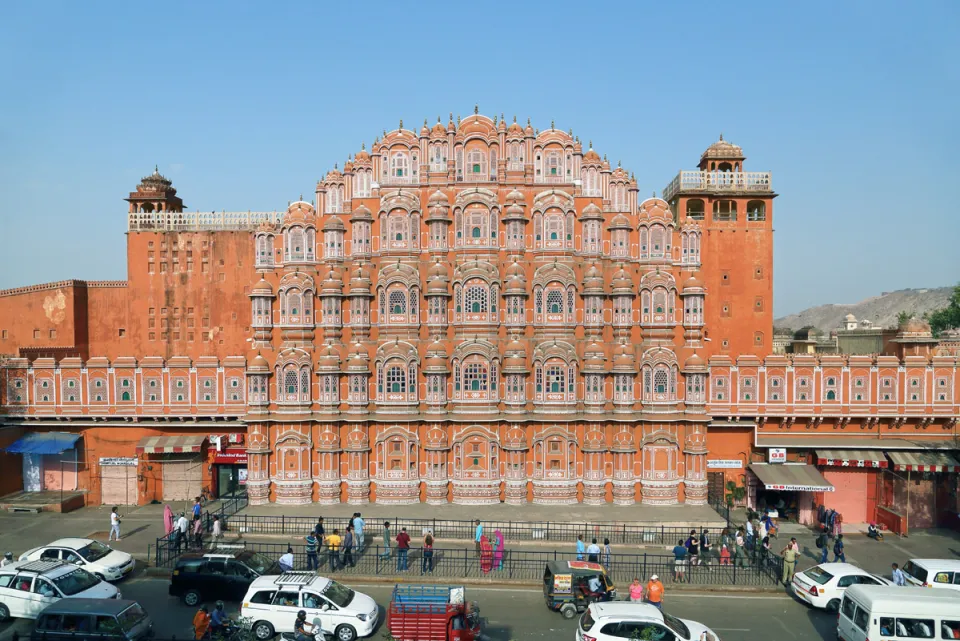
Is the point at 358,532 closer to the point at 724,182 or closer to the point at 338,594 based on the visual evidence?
the point at 338,594

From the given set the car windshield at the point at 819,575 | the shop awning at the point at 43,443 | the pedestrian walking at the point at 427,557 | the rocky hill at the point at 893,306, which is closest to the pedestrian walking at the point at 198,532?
the pedestrian walking at the point at 427,557

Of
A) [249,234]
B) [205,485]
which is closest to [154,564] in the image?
[205,485]

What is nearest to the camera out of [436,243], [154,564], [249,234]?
[154,564]

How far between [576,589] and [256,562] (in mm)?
11681

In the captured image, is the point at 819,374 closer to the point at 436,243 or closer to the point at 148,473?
the point at 436,243

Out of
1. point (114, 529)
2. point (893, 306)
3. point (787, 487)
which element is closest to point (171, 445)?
point (114, 529)

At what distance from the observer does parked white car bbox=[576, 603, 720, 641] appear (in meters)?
18.2

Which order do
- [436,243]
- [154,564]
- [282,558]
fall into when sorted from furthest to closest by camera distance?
[436,243]
[154,564]
[282,558]

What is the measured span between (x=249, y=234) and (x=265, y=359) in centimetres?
1326

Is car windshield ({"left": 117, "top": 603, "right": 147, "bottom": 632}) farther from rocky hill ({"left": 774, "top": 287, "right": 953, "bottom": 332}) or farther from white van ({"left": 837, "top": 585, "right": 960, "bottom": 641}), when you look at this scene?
rocky hill ({"left": 774, "top": 287, "right": 953, "bottom": 332})

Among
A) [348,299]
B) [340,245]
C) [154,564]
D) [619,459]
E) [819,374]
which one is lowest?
[154,564]

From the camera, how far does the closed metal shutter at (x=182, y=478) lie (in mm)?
38156

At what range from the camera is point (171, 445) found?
3712 centimetres

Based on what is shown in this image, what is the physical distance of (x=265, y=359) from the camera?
3612cm
